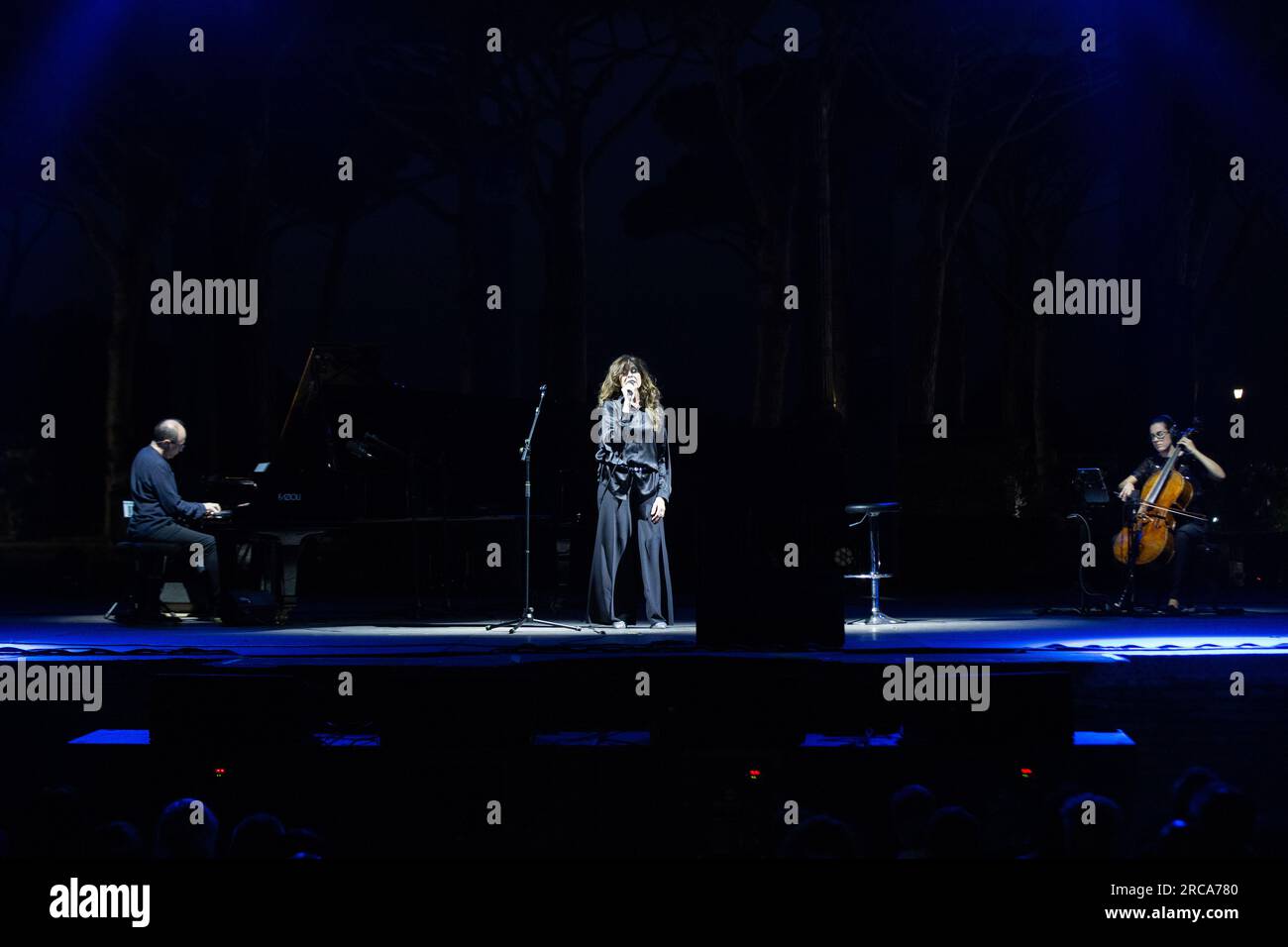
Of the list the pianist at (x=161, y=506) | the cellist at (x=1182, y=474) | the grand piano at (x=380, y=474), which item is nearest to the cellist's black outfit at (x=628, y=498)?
the grand piano at (x=380, y=474)

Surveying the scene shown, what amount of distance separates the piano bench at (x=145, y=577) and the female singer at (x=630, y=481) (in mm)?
2498

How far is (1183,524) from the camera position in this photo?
320 inches

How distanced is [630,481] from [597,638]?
3.43ft

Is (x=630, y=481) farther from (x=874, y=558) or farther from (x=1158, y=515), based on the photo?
(x=1158, y=515)

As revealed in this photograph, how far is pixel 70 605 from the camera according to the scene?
9656mm

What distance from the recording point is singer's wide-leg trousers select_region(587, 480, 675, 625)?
23.7ft

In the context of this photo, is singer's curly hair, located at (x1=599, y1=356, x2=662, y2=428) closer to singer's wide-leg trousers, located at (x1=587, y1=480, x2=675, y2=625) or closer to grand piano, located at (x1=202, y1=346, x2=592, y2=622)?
singer's wide-leg trousers, located at (x1=587, y1=480, x2=675, y2=625)

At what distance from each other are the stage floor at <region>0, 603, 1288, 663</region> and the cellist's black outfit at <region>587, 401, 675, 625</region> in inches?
10.7

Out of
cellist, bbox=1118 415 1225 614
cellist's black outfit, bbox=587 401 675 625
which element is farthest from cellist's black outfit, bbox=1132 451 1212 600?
cellist's black outfit, bbox=587 401 675 625

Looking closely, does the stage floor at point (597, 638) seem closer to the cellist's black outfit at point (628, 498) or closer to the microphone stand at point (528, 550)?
the microphone stand at point (528, 550)

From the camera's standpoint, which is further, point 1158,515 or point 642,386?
point 1158,515

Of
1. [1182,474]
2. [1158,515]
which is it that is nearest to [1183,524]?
[1158,515]

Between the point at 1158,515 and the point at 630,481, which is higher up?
the point at 630,481

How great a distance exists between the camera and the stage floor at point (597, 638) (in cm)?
551
